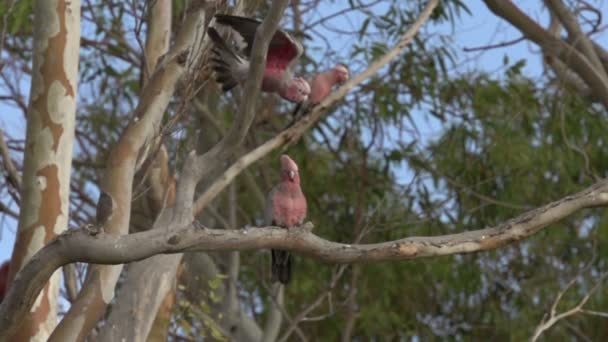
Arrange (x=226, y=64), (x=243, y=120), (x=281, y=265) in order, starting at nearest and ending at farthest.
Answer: (x=243, y=120), (x=281, y=265), (x=226, y=64)

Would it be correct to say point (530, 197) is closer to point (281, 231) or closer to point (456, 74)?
point (456, 74)

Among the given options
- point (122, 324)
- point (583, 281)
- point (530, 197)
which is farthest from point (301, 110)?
point (583, 281)

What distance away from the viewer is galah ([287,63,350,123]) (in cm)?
550

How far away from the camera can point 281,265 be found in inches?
187

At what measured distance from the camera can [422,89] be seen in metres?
7.76

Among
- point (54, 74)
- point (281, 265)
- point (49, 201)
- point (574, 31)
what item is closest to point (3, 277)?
point (49, 201)

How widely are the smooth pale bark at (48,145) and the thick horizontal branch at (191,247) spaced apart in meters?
0.87

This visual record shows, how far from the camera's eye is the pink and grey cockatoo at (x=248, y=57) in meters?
4.66

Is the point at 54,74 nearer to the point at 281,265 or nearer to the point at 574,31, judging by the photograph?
the point at 281,265

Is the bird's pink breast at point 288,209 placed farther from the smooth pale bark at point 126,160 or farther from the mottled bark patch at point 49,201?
the mottled bark patch at point 49,201

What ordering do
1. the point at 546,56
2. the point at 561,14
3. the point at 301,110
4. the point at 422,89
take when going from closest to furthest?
the point at 301,110 → the point at 561,14 → the point at 546,56 → the point at 422,89

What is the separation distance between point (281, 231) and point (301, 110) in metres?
2.23

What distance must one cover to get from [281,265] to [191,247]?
4.94 ft

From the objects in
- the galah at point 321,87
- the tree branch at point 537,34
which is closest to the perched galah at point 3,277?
the galah at point 321,87
